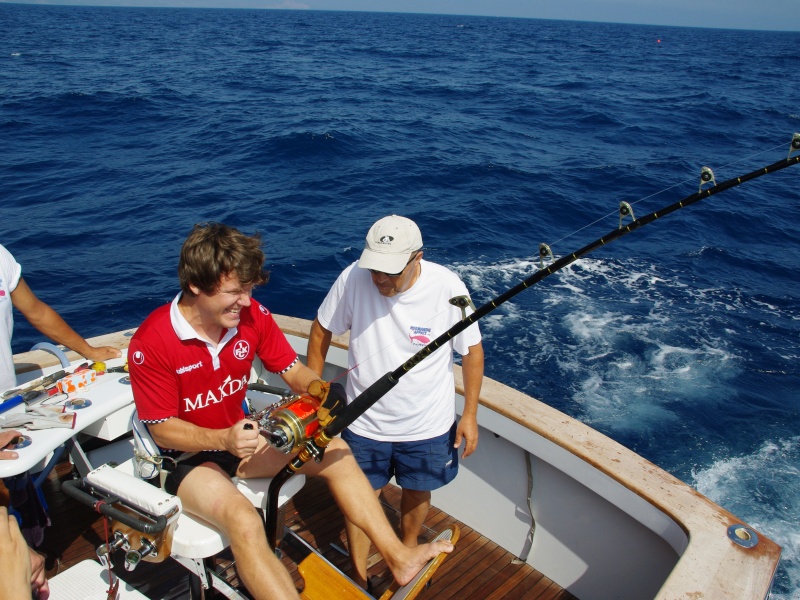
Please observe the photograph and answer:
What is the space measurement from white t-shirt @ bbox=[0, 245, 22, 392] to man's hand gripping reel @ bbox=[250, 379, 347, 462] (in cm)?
127

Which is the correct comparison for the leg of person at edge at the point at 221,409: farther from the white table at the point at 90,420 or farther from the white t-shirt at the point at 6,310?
the white t-shirt at the point at 6,310

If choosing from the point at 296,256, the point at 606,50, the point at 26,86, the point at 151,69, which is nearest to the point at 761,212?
the point at 296,256

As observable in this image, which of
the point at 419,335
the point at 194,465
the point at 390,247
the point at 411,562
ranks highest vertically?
the point at 390,247

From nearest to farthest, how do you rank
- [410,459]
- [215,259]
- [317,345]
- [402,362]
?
1. [215,259]
2. [402,362]
3. [410,459]
4. [317,345]

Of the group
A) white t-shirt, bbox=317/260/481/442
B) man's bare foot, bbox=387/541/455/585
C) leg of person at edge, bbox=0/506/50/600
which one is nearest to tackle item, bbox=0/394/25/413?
leg of person at edge, bbox=0/506/50/600

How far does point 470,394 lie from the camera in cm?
260

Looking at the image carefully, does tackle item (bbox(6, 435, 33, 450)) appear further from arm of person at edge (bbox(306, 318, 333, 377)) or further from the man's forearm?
the man's forearm

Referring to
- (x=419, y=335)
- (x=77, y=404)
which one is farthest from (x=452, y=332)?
(x=77, y=404)

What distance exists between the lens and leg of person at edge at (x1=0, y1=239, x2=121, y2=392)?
2.68 meters

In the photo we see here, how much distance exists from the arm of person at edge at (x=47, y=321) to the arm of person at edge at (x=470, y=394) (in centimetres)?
177

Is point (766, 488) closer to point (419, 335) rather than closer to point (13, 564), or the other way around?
point (419, 335)

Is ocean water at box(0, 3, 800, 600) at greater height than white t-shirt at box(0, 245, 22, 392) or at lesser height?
lesser

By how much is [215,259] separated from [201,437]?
23.9 inches

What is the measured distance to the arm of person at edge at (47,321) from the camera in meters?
2.79
